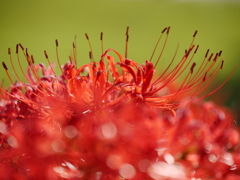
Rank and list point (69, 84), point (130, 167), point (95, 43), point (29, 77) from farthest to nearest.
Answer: point (95, 43), point (29, 77), point (69, 84), point (130, 167)

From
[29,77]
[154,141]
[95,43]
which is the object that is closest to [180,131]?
[154,141]

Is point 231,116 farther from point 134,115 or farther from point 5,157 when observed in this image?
point 5,157

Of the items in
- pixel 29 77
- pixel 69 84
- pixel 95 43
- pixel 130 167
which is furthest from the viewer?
pixel 95 43

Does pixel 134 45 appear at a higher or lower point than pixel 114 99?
higher

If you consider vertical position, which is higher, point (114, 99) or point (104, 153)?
point (114, 99)

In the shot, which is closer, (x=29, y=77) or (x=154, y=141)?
(x=154, y=141)

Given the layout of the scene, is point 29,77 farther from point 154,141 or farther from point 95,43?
point 95,43

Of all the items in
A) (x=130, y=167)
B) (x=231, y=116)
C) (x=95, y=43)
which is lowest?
(x=130, y=167)

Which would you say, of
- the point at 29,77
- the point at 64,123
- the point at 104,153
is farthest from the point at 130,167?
the point at 29,77

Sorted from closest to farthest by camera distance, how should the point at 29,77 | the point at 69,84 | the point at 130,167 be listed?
the point at 130,167 < the point at 69,84 < the point at 29,77
